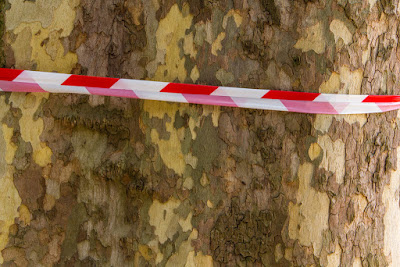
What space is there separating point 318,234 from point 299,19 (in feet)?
2.19

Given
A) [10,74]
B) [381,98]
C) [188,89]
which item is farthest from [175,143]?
[381,98]

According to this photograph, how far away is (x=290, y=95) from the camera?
4.07 feet

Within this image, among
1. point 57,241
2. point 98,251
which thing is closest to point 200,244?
point 98,251

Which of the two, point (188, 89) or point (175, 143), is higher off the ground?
point (188, 89)

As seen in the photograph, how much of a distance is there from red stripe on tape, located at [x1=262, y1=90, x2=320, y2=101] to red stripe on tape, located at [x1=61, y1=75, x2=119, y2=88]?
0.47 meters

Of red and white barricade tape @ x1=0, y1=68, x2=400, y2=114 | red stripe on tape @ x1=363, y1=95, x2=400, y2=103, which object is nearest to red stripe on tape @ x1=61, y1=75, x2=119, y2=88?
red and white barricade tape @ x1=0, y1=68, x2=400, y2=114

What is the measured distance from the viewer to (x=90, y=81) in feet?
4.03

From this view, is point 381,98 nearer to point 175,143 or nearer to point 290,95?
point 290,95

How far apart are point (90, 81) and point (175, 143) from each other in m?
0.32

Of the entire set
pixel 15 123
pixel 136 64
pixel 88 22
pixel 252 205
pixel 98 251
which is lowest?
pixel 98 251

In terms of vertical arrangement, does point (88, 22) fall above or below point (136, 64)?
above

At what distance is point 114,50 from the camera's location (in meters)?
1.24

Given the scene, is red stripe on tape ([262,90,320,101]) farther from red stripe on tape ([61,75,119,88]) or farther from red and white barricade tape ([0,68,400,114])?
red stripe on tape ([61,75,119,88])

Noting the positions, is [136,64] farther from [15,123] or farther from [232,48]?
[15,123]
